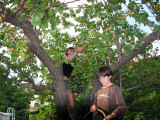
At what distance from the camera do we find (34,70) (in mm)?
6223

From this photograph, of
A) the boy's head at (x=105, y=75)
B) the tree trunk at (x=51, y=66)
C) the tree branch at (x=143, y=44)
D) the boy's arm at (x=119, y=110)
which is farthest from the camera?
the tree branch at (x=143, y=44)

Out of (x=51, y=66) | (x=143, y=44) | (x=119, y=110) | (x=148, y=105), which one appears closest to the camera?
(x=119, y=110)

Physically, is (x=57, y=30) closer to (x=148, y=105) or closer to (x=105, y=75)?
(x=105, y=75)

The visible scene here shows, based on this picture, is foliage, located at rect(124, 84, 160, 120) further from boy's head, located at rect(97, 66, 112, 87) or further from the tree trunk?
boy's head, located at rect(97, 66, 112, 87)

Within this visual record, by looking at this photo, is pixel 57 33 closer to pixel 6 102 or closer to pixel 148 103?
pixel 148 103

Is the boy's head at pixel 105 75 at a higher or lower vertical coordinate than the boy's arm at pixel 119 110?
higher

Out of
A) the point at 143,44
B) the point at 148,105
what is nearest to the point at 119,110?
the point at 143,44

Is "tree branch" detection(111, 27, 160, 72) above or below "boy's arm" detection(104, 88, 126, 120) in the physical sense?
above

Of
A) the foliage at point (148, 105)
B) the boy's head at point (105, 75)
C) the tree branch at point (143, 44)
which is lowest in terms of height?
the foliage at point (148, 105)

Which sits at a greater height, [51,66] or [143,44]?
[143,44]

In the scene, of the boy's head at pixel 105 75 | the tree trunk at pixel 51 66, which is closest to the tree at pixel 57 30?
the tree trunk at pixel 51 66

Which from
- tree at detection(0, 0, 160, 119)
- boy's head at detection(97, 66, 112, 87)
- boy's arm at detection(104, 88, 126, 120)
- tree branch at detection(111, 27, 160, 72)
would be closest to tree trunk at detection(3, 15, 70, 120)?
tree at detection(0, 0, 160, 119)

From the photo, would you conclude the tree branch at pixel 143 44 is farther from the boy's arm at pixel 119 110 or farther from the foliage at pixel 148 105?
the foliage at pixel 148 105

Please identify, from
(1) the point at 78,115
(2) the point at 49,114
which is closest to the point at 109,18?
(1) the point at 78,115
